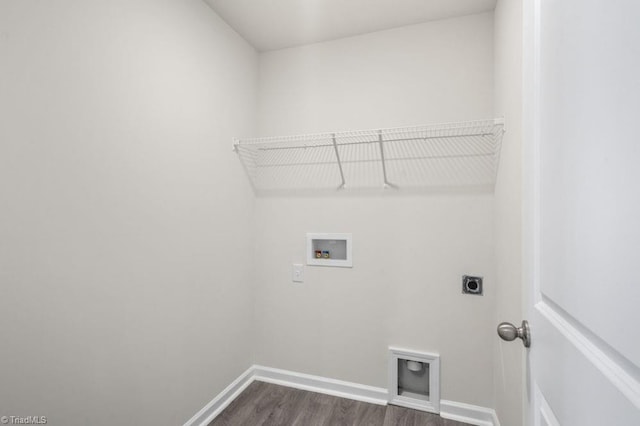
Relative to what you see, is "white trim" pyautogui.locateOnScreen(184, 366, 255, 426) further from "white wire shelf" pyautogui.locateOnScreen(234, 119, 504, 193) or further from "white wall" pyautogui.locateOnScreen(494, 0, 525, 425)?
"white wall" pyautogui.locateOnScreen(494, 0, 525, 425)

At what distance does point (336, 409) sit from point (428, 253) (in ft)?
3.80

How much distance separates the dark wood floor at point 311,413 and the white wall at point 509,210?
0.54 metres

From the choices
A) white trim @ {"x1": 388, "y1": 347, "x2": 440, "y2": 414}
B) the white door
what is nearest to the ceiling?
the white door

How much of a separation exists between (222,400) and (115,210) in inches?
54.6

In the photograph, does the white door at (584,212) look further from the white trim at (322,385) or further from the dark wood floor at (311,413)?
the white trim at (322,385)

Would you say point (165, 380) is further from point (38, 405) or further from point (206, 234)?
point (206, 234)

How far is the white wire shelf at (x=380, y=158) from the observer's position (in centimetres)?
183

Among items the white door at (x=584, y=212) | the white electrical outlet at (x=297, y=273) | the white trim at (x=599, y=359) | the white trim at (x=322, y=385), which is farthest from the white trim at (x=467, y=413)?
the white trim at (x=599, y=359)

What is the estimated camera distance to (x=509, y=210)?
1435 mm

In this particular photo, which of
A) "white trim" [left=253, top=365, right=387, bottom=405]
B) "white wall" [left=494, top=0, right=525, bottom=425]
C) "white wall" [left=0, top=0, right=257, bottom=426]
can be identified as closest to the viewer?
"white wall" [left=0, top=0, right=257, bottom=426]

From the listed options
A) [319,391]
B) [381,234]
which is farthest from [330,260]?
[319,391]

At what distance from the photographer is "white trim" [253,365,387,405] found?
6.56ft

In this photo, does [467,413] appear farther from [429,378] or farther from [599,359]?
[599,359]

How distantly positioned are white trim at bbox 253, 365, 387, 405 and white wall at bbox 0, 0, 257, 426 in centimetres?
33
